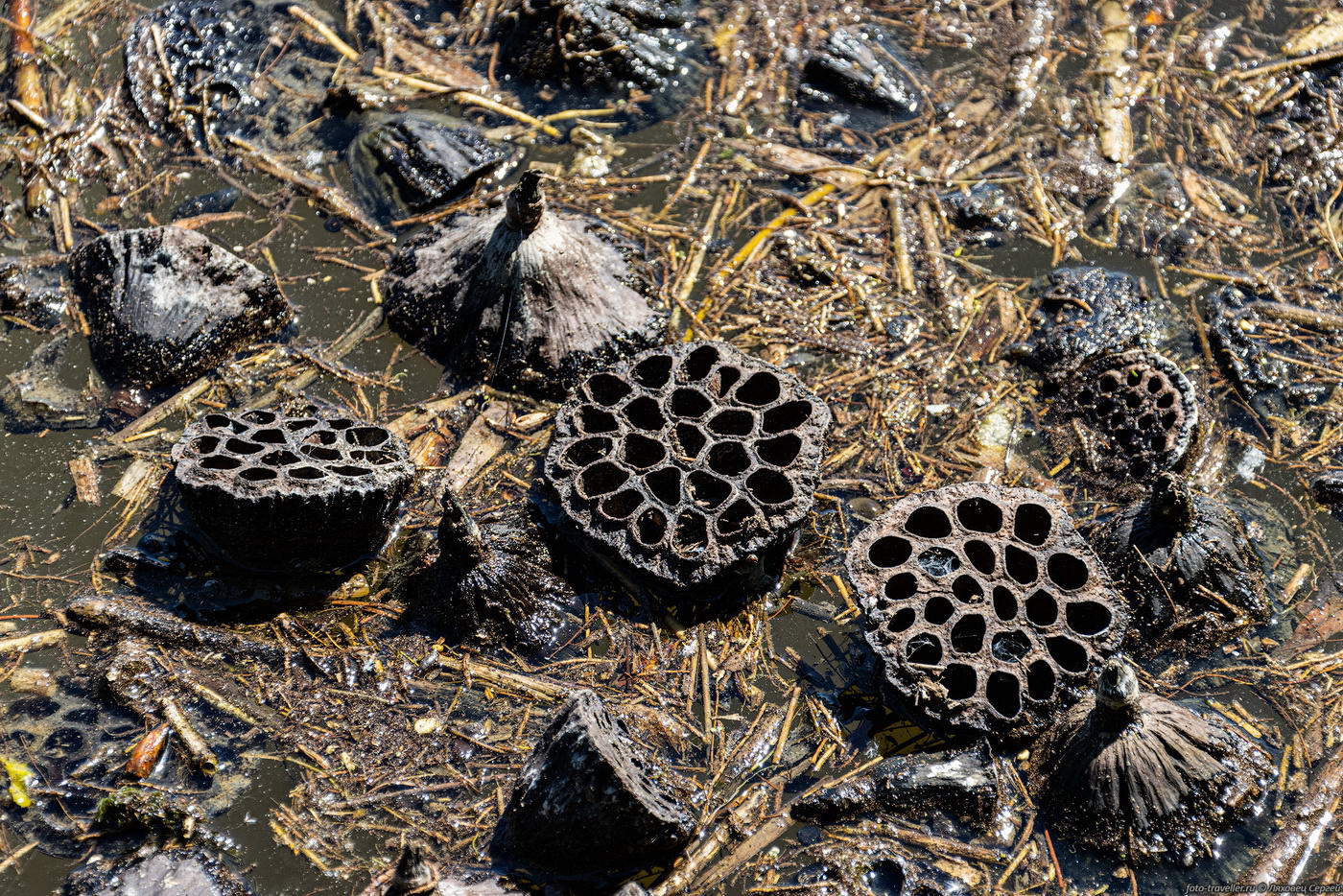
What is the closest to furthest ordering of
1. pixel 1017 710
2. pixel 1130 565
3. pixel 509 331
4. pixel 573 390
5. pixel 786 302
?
1. pixel 1017 710
2. pixel 1130 565
3. pixel 573 390
4. pixel 509 331
5. pixel 786 302

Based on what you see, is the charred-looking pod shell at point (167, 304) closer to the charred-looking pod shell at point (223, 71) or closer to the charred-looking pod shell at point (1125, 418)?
the charred-looking pod shell at point (223, 71)

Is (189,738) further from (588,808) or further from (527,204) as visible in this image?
(527,204)

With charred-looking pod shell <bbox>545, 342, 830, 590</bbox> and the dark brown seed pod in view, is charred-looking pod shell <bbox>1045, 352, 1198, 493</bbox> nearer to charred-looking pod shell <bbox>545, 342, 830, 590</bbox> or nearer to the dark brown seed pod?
charred-looking pod shell <bbox>545, 342, 830, 590</bbox>

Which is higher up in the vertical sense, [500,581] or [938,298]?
[938,298]

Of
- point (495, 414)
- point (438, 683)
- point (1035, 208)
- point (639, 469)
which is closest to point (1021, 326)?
point (1035, 208)

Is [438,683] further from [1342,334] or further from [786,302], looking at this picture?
[1342,334]

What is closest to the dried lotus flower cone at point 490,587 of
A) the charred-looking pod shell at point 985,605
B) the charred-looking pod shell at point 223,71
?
the charred-looking pod shell at point 985,605

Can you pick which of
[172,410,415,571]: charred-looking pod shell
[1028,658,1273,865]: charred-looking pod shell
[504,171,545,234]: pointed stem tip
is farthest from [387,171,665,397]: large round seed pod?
[1028,658,1273,865]: charred-looking pod shell
